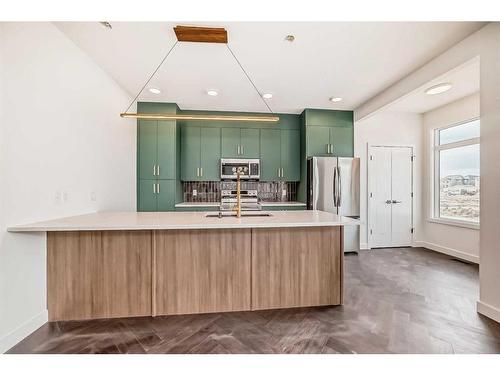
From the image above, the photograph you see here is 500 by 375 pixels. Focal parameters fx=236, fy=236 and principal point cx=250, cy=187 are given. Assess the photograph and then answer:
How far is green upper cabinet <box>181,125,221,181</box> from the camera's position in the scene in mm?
4500

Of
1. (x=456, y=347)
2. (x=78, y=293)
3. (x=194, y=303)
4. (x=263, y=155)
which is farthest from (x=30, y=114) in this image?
(x=456, y=347)

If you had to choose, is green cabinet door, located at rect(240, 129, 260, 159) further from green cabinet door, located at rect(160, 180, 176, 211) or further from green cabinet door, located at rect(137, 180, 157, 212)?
green cabinet door, located at rect(137, 180, 157, 212)

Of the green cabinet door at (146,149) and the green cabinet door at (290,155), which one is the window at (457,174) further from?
the green cabinet door at (146,149)

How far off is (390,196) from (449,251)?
1.33 metres

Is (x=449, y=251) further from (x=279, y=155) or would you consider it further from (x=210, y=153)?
(x=210, y=153)

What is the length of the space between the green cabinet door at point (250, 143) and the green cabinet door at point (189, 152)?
0.87 metres

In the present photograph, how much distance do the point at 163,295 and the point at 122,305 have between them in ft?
1.23

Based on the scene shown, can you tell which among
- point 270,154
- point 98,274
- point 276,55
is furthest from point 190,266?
point 270,154

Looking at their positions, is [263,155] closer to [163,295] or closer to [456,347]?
[163,295]

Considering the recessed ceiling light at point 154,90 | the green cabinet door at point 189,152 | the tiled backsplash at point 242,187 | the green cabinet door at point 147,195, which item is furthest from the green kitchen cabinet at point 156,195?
the recessed ceiling light at point 154,90

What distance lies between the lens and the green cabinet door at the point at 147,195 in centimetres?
409

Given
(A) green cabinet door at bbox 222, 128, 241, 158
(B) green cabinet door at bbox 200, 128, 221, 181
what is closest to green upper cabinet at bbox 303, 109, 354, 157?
(A) green cabinet door at bbox 222, 128, 241, 158

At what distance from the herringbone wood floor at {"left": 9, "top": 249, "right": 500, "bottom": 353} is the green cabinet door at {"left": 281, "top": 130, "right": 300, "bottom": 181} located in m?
2.55

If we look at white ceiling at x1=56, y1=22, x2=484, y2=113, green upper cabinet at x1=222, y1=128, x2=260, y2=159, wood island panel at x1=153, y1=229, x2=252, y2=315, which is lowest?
wood island panel at x1=153, y1=229, x2=252, y2=315
